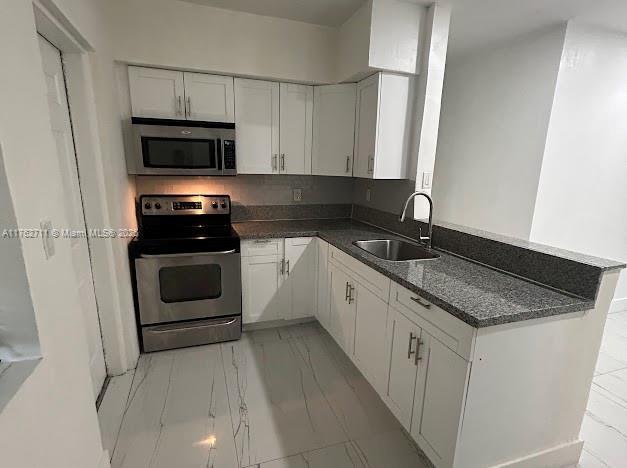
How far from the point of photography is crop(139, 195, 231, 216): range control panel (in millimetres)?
2502

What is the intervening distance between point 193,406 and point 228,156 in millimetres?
1744

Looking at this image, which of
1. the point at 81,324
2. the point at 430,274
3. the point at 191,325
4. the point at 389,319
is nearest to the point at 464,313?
the point at 430,274

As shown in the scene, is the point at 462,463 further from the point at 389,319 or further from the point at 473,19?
the point at 473,19

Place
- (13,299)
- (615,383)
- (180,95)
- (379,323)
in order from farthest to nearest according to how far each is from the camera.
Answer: (180,95)
(615,383)
(379,323)
(13,299)

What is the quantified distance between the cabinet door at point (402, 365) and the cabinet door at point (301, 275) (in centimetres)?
116

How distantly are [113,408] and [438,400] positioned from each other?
1.83m

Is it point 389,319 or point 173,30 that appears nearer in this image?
point 389,319

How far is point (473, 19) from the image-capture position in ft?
8.08

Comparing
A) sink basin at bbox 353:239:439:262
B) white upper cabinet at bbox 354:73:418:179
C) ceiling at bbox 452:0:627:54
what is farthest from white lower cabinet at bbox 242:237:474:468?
ceiling at bbox 452:0:627:54

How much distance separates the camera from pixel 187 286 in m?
2.43

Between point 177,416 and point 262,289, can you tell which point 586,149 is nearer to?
point 262,289

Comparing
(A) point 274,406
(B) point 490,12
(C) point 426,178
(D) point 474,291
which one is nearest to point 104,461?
(A) point 274,406

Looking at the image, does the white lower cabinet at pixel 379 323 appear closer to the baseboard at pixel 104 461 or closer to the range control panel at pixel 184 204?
the range control panel at pixel 184 204

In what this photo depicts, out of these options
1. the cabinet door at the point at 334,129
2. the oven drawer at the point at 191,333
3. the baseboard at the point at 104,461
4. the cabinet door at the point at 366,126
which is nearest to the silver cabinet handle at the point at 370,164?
the cabinet door at the point at 366,126
